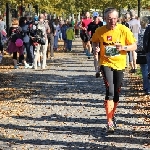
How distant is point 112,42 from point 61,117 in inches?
88.2

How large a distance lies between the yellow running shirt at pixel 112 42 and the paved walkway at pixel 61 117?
113 cm

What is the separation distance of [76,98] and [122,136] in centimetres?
424

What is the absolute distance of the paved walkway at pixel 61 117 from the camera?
27.0ft

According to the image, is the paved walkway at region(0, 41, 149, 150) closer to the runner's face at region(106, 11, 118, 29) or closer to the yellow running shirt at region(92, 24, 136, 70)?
the yellow running shirt at region(92, 24, 136, 70)

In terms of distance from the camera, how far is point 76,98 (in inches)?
502

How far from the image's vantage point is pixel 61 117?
408 inches

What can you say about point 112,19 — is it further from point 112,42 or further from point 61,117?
point 61,117

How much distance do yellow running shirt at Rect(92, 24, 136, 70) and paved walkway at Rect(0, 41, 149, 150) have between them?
1.13 m

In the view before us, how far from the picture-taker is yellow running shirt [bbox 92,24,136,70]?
878 centimetres

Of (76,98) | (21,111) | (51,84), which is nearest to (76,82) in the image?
(51,84)

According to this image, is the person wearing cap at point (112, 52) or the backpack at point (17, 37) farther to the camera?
the backpack at point (17, 37)

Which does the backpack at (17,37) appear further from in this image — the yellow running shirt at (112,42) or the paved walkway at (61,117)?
the yellow running shirt at (112,42)

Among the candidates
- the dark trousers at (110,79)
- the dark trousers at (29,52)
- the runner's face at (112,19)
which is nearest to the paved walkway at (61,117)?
the dark trousers at (110,79)

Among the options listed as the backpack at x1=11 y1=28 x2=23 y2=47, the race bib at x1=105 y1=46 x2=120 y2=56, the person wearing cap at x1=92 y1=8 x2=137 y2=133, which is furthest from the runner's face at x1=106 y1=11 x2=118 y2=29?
the backpack at x1=11 y1=28 x2=23 y2=47
